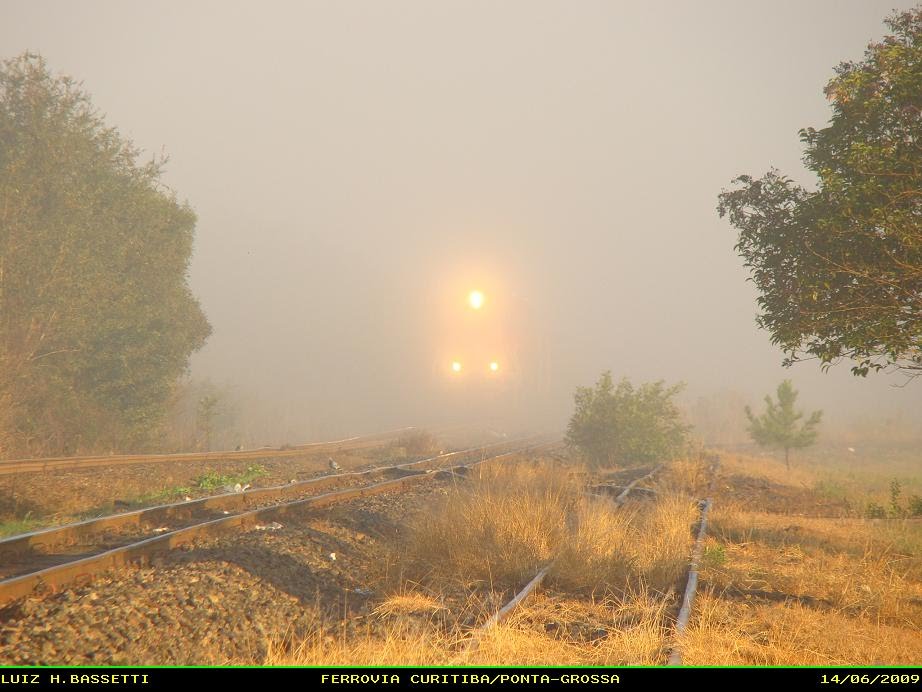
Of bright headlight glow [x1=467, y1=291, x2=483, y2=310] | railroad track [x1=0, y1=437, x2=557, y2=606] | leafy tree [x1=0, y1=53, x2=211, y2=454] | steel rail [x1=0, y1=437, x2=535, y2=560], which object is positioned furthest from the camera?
bright headlight glow [x1=467, y1=291, x2=483, y2=310]

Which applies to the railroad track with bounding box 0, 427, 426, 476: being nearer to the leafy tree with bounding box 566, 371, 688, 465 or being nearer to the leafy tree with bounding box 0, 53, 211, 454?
the leafy tree with bounding box 0, 53, 211, 454

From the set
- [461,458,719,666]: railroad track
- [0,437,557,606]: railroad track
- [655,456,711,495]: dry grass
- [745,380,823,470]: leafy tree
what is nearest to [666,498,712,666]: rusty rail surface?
[461,458,719,666]: railroad track

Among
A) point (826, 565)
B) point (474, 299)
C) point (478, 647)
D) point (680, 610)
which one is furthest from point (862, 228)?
point (474, 299)

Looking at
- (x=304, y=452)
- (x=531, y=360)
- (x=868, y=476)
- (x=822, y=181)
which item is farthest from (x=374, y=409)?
(x=822, y=181)

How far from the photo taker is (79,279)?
1894 centimetres

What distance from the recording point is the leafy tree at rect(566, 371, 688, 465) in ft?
75.5

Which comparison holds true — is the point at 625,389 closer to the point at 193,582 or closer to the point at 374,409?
the point at 193,582

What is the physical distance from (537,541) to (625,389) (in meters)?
17.7

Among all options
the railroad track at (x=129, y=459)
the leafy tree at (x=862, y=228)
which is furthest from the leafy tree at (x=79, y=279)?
the leafy tree at (x=862, y=228)

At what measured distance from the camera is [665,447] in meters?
23.4

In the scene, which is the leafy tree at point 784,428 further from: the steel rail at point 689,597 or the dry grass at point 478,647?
the dry grass at point 478,647

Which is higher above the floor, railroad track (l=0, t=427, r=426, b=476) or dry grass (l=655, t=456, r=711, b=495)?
railroad track (l=0, t=427, r=426, b=476)

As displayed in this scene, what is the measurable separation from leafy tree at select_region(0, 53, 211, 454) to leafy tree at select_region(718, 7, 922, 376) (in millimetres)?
19969

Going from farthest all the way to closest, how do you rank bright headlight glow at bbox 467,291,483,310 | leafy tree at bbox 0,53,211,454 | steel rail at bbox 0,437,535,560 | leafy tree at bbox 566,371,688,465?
bright headlight glow at bbox 467,291,483,310 < leafy tree at bbox 566,371,688,465 < leafy tree at bbox 0,53,211,454 < steel rail at bbox 0,437,535,560
